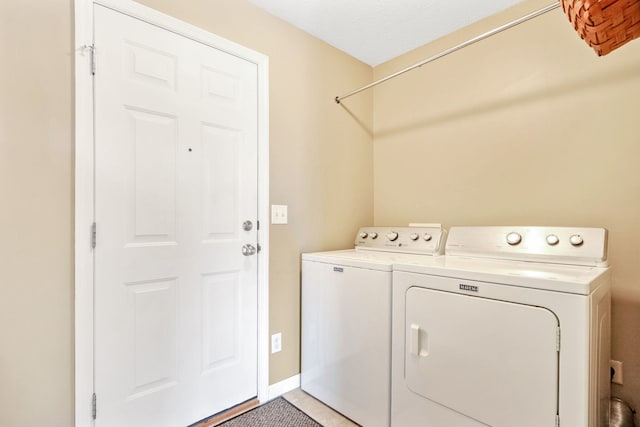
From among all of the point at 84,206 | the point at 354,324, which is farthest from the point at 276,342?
the point at 84,206

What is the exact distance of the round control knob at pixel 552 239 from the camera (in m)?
1.44

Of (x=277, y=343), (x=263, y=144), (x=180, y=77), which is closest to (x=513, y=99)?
(x=263, y=144)

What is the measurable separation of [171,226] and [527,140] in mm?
2088

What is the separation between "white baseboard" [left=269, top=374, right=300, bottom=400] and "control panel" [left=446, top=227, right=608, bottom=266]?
1301 millimetres

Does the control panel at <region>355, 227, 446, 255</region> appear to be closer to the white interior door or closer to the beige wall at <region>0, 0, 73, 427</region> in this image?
the white interior door

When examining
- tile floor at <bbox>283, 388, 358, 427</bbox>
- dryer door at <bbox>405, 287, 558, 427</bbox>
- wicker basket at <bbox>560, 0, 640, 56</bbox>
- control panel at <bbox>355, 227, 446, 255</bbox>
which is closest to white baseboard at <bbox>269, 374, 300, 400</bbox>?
tile floor at <bbox>283, 388, 358, 427</bbox>

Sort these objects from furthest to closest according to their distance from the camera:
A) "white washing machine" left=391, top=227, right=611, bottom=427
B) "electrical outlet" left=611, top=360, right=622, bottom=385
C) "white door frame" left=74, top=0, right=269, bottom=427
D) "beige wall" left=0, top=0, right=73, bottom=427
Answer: "electrical outlet" left=611, top=360, right=622, bottom=385, "white door frame" left=74, top=0, right=269, bottom=427, "beige wall" left=0, top=0, right=73, bottom=427, "white washing machine" left=391, top=227, right=611, bottom=427

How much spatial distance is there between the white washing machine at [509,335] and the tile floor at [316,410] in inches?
14.9

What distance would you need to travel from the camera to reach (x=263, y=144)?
1866mm

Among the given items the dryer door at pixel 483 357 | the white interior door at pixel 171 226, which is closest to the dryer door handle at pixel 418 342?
the dryer door at pixel 483 357

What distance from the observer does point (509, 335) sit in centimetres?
113

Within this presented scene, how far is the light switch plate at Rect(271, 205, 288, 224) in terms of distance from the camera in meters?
1.91

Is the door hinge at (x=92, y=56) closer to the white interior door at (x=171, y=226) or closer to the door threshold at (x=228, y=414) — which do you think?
the white interior door at (x=171, y=226)

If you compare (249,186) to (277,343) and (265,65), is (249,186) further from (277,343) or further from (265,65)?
(277,343)
